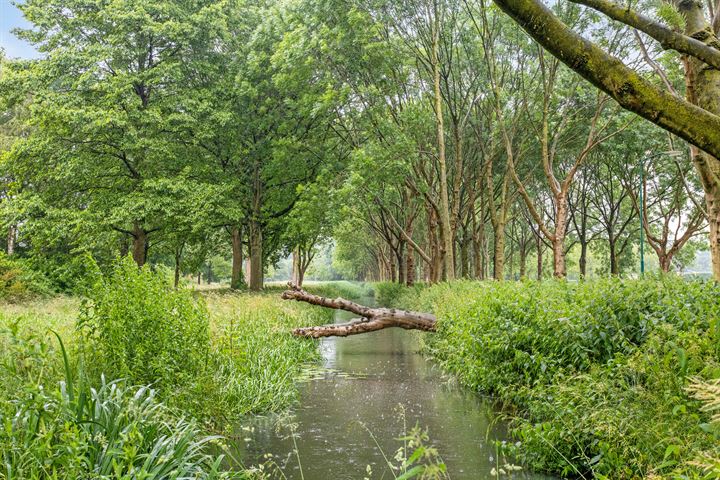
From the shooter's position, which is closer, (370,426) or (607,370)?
(607,370)

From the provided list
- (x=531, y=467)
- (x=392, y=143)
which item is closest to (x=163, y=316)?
(x=531, y=467)

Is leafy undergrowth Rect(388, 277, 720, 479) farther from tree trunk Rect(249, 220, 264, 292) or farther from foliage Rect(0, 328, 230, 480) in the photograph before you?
tree trunk Rect(249, 220, 264, 292)

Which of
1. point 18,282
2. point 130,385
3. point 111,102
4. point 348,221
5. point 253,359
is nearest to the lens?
point 130,385

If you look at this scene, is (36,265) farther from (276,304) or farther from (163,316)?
(163,316)

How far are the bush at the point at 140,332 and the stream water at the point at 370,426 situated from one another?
1.21m

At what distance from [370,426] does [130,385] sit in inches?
130

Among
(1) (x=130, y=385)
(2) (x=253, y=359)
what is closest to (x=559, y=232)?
(2) (x=253, y=359)

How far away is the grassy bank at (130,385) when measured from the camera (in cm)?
381

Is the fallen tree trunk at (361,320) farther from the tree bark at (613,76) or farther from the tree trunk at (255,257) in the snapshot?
the tree trunk at (255,257)

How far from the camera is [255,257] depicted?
2614 centimetres

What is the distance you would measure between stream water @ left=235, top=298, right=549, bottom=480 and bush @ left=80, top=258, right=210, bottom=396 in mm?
1205

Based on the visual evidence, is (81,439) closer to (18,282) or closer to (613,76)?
(613,76)

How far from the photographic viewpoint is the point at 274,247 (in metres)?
32.2

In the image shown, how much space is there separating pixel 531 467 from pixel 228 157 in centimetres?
2267
